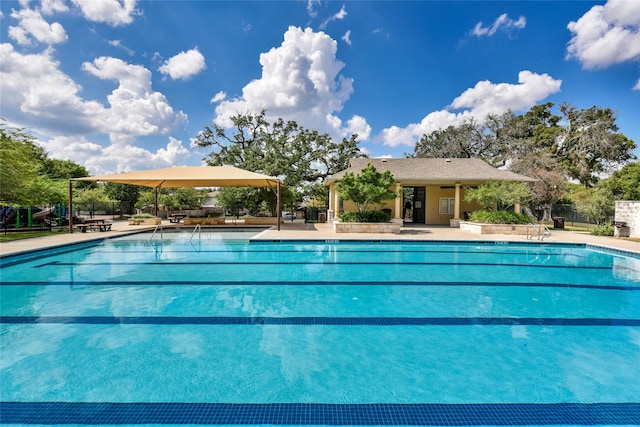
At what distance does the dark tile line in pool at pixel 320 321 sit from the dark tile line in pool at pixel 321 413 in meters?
1.98

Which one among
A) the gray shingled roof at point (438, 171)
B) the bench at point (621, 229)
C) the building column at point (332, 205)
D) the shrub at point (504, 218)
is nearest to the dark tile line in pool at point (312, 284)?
the shrub at point (504, 218)

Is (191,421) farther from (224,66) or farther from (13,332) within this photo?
(224,66)

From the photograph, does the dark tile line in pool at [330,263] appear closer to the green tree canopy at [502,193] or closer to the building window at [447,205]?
the green tree canopy at [502,193]

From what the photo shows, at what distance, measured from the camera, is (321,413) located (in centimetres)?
283

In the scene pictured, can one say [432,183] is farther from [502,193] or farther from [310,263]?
[310,263]

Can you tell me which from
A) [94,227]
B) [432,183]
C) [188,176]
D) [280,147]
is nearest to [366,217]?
[432,183]

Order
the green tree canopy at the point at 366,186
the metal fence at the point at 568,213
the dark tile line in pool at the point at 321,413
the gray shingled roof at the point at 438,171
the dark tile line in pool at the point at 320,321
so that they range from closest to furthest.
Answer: the dark tile line in pool at the point at 321,413, the dark tile line in pool at the point at 320,321, the green tree canopy at the point at 366,186, the gray shingled roof at the point at 438,171, the metal fence at the point at 568,213

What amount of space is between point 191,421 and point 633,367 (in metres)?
4.88

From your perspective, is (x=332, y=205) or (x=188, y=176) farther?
(x=332, y=205)

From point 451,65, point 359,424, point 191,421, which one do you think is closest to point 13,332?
point 191,421

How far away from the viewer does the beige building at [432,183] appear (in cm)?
1897

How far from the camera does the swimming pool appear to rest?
114 inches

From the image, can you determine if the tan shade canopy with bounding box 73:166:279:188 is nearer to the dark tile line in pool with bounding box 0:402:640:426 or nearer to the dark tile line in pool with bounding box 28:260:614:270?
the dark tile line in pool with bounding box 28:260:614:270

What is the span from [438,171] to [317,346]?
1823 cm
